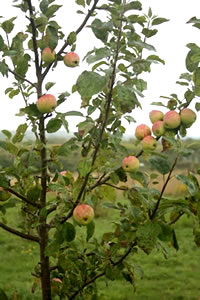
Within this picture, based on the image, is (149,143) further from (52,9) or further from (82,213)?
(52,9)

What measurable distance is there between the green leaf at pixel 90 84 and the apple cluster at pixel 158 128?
0.45 m

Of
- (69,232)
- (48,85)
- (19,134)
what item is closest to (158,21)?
(48,85)

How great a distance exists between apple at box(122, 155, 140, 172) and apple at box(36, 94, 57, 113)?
438 mm

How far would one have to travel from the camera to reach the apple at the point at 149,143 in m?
1.79

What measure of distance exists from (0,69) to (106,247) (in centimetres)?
123

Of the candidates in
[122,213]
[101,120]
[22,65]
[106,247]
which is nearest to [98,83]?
[101,120]

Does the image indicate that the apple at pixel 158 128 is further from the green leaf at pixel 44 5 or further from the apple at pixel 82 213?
the green leaf at pixel 44 5

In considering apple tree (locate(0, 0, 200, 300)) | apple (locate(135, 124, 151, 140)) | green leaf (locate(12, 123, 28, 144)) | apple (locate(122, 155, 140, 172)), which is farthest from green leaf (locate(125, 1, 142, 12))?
green leaf (locate(12, 123, 28, 144))

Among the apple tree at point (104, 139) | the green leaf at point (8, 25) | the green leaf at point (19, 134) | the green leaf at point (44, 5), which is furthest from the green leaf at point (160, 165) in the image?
the green leaf at point (8, 25)

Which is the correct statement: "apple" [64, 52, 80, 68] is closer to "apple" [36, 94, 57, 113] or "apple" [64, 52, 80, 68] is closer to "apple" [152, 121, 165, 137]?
"apple" [36, 94, 57, 113]

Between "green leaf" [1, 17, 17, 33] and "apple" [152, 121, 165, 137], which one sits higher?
"green leaf" [1, 17, 17, 33]

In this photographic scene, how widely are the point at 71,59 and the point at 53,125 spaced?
36 centimetres

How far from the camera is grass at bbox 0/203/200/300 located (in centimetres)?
442

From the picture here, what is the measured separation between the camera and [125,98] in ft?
4.76
